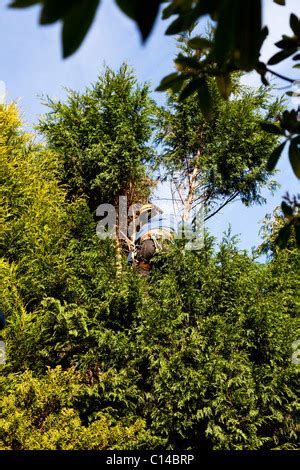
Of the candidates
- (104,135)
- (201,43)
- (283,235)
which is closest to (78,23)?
(201,43)

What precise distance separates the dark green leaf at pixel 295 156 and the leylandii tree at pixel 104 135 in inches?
574

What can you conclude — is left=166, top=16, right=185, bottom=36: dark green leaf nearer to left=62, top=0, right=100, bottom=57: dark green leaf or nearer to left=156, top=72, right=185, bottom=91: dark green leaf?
left=156, top=72, right=185, bottom=91: dark green leaf

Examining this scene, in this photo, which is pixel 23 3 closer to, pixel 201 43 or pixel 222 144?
pixel 201 43

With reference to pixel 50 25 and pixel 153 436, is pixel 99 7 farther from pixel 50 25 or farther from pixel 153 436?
pixel 153 436

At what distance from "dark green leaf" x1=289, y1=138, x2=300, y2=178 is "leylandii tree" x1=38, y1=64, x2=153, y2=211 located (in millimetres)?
14582

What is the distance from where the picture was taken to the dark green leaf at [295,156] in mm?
1732

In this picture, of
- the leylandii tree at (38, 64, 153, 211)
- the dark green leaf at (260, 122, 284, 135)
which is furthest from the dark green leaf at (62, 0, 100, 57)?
the leylandii tree at (38, 64, 153, 211)

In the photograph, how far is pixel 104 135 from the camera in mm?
16516

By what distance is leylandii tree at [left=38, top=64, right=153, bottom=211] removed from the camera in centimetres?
1641

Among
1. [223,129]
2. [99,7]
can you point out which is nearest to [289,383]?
[223,129]

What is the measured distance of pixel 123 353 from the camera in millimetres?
10891

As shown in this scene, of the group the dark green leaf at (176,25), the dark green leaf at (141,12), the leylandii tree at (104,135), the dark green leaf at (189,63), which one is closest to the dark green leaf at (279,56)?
the dark green leaf at (189,63)

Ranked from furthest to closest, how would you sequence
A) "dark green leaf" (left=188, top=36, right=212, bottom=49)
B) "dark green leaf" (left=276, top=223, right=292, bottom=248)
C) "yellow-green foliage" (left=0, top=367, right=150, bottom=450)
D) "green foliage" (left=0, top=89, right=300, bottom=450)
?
1. "green foliage" (left=0, top=89, right=300, bottom=450)
2. "yellow-green foliage" (left=0, top=367, right=150, bottom=450)
3. "dark green leaf" (left=276, top=223, right=292, bottom=248)
4. "dark green leaf" (left=188, top=36, right=212, bottom=49)

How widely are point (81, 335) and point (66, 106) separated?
874 centimetres
